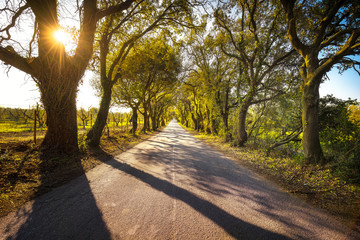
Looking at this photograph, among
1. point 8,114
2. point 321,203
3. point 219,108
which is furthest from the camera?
point 8,114

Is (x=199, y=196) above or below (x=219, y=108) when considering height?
below

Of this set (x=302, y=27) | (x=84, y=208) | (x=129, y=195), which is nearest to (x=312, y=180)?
(x=129, y=195)

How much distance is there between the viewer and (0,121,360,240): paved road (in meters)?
2.09

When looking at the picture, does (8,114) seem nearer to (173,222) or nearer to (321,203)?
(173,222)

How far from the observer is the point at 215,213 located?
257 centimetres

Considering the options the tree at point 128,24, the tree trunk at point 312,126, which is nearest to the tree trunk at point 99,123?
the tree at point 128,24

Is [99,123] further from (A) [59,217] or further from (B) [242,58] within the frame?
(B) [242,58]

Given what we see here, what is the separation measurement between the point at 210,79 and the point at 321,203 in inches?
464

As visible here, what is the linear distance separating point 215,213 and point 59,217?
280 cm

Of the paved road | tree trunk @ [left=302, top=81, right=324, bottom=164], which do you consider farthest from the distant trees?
the paved road

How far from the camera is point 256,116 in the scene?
10438 mm

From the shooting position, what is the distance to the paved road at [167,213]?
2.09 meters

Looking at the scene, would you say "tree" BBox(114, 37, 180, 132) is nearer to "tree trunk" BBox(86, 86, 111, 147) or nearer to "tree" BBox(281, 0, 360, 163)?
"tree trunk" BBox(86, 86, 111, 147)

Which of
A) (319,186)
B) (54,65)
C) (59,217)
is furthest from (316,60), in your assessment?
(54,65)
